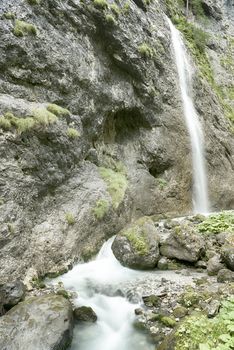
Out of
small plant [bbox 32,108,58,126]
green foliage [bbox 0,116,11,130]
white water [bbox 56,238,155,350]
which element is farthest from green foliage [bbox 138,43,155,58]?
white water [bbox 56,238,155,350]

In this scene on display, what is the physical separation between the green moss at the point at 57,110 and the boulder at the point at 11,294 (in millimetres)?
5334

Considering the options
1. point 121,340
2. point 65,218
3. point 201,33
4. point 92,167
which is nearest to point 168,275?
point 121,340

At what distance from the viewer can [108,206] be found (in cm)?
1141

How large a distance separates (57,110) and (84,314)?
20.5 feet

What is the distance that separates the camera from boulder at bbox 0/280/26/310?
6875 mm

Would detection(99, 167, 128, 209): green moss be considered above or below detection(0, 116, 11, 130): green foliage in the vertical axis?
below

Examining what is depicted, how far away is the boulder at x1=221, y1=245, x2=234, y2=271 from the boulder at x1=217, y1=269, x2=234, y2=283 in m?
0.27

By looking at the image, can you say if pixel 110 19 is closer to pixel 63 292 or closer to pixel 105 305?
pixel 63 292

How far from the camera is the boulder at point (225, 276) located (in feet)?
26.6

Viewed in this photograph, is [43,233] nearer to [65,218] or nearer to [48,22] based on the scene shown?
[65,218]

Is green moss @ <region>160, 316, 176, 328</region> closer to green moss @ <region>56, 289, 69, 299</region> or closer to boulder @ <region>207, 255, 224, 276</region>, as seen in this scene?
green moss @ <region>56, 289, 69, 299</region>

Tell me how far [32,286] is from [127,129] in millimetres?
9264

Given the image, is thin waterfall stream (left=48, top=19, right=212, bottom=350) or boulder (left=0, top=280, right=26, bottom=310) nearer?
thin waterfall stream (left=48, top=19, right=212, bottom=350)

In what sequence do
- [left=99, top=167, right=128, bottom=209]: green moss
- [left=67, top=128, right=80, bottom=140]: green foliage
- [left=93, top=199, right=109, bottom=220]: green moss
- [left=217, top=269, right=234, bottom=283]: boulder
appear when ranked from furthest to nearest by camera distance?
1. [left=99, top=167, right=128, bottom=209]: green moss
2. [left=93, top=199, right=109, bottom=220]: green moss
3. [left=67, top=128, right=80, bottom=140]: green foliage
4. [left=217, top=269, right=234, bottom=283]: boulder
